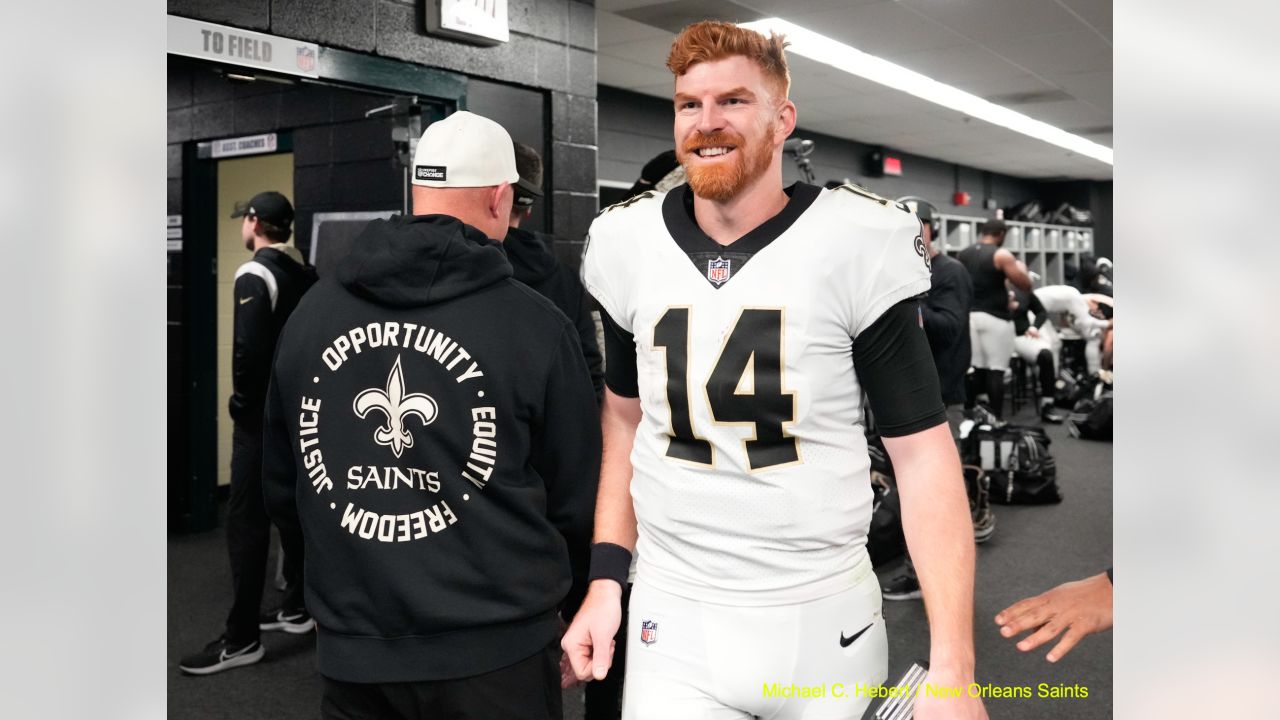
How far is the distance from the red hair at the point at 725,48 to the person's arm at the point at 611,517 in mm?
372

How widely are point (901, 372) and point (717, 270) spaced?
0.27 m

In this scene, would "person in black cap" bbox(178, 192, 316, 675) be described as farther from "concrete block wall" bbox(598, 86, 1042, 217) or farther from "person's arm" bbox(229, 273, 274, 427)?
"concrete block wall" bbox(598, 86, 1042, 217)

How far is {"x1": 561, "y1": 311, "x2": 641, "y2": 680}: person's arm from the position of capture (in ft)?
4.67

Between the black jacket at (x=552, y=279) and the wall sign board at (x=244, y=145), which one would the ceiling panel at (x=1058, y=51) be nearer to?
the wall sign board at (x=244, y=145)

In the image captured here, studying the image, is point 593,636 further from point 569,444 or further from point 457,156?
point 457,156

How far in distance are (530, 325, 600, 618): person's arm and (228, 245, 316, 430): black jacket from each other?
1.98 meters

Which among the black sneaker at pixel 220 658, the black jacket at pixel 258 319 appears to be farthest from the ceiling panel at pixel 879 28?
the black sneaker at pixel 220 658

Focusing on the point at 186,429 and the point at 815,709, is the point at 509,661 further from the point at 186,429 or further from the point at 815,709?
the point at 186,429

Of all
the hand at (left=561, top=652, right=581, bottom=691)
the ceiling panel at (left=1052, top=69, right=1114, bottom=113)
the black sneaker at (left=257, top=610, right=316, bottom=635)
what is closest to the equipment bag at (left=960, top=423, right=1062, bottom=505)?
the ceiling panel at (left=1052, top=69, right=1114, bottom=113)

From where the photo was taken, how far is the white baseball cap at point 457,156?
5.26ft

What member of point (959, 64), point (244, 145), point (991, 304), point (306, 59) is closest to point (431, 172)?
point (306, 59)
